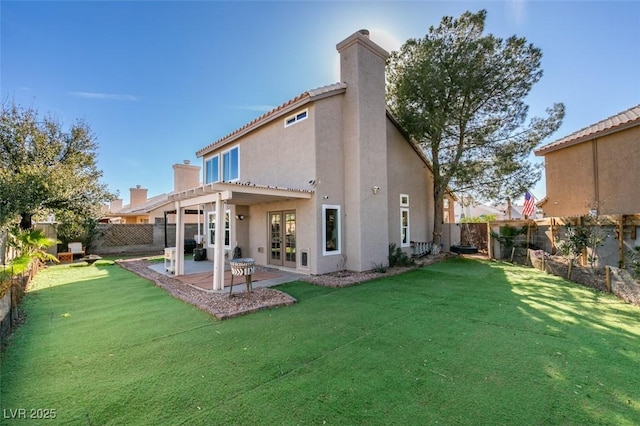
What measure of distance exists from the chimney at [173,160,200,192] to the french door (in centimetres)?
1228

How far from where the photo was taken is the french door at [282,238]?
11.1 meters

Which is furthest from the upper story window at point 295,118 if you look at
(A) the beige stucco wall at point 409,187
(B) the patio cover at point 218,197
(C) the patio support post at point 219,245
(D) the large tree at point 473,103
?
(D) the large tree at point 473,103

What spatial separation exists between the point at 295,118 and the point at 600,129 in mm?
13404

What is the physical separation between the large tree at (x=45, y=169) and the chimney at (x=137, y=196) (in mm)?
18822

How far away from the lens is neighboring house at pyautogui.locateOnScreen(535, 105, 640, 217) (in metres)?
11.4

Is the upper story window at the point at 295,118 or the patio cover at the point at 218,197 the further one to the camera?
the upper story window at the point at 295,118

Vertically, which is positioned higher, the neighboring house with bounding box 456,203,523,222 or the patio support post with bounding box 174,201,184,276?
the neighboring house with bounding box 456,203,523,222

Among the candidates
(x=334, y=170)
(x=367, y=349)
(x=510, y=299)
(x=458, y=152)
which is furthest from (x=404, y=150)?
(x=367, y=349)

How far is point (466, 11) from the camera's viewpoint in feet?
43.4

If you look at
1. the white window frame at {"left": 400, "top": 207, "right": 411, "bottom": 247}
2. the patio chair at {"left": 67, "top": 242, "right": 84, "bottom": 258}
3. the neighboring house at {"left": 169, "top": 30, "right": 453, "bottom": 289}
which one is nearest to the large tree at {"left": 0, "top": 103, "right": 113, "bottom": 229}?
the patio chair at {"left": 67, "top": 242, "right": 84, "bottom": 258}

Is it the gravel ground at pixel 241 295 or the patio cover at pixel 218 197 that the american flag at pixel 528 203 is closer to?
the gravel ground at pixel 241 295

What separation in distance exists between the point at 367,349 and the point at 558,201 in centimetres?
1579

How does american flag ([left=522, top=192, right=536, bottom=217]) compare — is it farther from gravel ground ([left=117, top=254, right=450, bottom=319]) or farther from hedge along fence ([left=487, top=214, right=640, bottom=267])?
gravel ground ([left=117, top=254, right=450, bottom=319])

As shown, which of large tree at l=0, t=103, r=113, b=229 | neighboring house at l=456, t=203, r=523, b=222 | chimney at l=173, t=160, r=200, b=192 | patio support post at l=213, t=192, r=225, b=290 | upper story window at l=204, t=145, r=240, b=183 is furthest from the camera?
neighboring house at l=456, t=203, r=523, b=222
